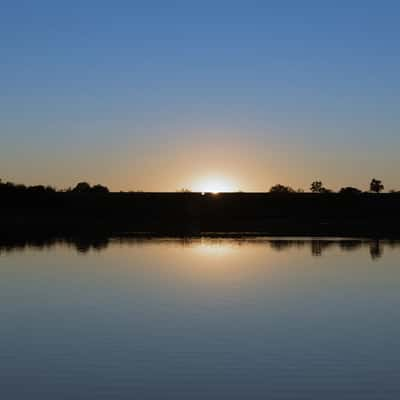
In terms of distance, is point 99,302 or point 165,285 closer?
point 99,302

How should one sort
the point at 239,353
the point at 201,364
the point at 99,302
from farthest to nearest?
the point at 99,302, the point at 239,353, the point at 201,364

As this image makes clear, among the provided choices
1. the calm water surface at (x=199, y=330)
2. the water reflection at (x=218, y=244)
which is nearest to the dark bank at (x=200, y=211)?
the water reflection at (x=218, y=244)

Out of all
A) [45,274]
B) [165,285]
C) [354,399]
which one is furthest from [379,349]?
[45,274]

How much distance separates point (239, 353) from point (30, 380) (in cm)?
470

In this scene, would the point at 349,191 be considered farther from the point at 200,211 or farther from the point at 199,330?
the point at 199,330

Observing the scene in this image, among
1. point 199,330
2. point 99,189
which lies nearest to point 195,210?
point 99,189

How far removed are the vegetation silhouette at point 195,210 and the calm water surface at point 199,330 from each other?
52330mm

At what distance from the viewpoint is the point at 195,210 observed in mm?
118688

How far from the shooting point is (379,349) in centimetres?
1823

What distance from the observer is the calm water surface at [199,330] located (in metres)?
15.1

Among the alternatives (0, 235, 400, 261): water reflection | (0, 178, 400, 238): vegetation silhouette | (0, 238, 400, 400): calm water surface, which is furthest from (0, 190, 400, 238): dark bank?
(0, 238, 400, 400): calm water surface

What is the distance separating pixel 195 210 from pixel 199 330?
98112 millimetres

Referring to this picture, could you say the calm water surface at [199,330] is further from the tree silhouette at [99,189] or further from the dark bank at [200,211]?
the tree silhouette at [99,189]

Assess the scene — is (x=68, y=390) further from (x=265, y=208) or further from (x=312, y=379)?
Answer: (x=265, y=208)
